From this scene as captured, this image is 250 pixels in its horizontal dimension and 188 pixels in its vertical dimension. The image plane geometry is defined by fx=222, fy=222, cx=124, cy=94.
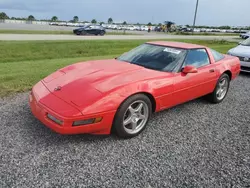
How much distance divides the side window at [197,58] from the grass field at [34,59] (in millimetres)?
3397

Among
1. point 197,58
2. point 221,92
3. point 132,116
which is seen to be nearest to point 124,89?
point 132,116

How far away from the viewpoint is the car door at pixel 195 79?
3547 millimetres

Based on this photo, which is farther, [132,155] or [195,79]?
[195,79]

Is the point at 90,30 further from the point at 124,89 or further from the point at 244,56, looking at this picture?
the point at 124,89

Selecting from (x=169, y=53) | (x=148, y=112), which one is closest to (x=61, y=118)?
(x=148, y=112)

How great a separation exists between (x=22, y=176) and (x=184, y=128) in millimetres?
2326

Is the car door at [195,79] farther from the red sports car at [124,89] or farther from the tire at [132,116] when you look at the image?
the tire at [132,116]

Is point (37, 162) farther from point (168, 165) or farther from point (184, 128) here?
point (184, 128)

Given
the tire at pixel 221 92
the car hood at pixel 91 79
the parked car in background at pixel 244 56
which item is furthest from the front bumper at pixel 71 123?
the parked car in background at pixel 244 56

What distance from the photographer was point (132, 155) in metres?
2.69

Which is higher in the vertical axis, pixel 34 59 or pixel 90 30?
pixel 90 30

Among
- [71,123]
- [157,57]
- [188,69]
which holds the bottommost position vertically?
[71,123]

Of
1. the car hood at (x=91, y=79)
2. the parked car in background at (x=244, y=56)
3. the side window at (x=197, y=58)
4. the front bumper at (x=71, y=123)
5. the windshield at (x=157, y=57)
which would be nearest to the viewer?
the front bumper at (x=71, y=123)

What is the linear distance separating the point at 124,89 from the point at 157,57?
1282mm
